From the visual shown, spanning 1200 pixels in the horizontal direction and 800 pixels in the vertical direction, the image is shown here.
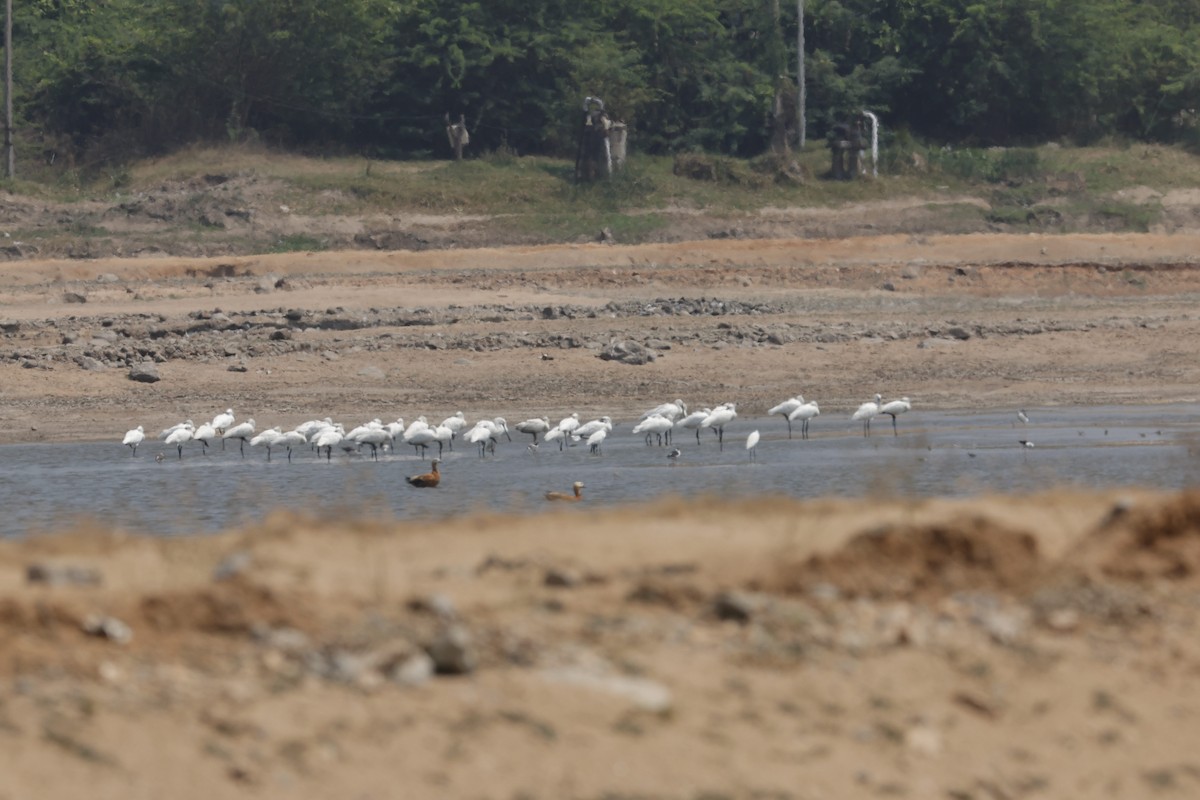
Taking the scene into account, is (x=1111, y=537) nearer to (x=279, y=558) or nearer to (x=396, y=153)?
(x=279, y=558)

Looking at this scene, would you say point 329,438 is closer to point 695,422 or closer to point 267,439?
point 267,439

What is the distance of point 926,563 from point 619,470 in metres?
11.2

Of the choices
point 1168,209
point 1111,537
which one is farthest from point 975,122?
point 1111,537

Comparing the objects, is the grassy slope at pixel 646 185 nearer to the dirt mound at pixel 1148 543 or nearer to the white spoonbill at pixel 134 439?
the white spoonbill at pixel 134 439

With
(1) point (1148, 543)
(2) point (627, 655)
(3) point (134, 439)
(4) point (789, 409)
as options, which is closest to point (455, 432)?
(3) point (134, 439)

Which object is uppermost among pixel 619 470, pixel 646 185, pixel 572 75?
pixel 572 75

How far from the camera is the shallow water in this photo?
1550 cm

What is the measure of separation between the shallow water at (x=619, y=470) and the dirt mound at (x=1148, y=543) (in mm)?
5854

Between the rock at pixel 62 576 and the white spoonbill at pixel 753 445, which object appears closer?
the rock at pixel 62 576

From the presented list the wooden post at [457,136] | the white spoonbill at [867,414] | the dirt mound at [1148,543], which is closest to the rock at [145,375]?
the white spoonbill at [867,414]

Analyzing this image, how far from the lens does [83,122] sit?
5116cm

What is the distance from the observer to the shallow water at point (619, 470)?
15.5m

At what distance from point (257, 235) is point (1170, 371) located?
73.0ft

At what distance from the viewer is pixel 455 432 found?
68.1 ft
